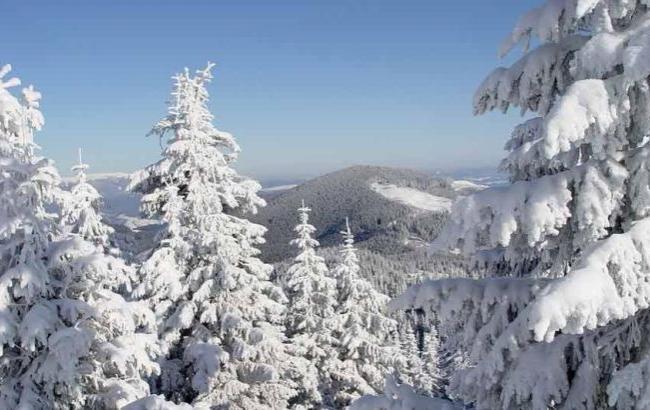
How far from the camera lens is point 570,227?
5.53 m

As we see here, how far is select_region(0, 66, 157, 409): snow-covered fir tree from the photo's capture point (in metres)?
10.5

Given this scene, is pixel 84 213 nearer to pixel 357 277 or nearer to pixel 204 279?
pixel 204 279

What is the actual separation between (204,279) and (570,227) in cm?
1346

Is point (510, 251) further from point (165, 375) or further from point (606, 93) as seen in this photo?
point (165, 375)

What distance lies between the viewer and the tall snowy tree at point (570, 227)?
13.9 ft

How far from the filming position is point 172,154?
57.2 ft

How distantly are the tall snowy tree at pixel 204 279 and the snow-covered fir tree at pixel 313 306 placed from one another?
322 inches

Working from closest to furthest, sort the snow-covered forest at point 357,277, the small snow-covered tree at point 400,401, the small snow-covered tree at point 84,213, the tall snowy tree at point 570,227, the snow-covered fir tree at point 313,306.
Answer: the tall snowy tree at point 570,227, the snow-covered forest at point 357,277, the small snow-covered tree at point 400,401, the small snow-covered tree at point 84,213, the snow-covered fir tree at point 313,306

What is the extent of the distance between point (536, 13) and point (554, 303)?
289 cm

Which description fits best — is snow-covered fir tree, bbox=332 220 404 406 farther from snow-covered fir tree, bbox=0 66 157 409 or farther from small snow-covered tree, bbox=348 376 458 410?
small snow-covered tree, bbox=348 376 458 410

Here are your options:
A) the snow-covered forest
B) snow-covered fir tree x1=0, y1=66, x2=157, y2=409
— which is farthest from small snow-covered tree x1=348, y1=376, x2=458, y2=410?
snow-covered fir tree x1=0, y1=66, x2=157, y2=409

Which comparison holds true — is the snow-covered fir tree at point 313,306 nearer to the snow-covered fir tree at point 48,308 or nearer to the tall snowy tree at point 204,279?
the tall snowy tree at point 204,279

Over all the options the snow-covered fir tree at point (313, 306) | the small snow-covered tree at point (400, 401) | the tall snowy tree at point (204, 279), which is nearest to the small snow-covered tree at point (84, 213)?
the tall snowy tree at point (204, 279)

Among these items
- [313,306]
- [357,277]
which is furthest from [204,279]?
[357,277]
